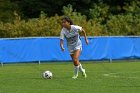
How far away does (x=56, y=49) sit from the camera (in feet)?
91.7

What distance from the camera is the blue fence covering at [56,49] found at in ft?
89.4

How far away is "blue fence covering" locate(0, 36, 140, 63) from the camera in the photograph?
2725 centimetres

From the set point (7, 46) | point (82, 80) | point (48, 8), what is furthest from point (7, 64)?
point (48, 8)

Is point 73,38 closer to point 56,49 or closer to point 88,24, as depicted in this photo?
point 56,49

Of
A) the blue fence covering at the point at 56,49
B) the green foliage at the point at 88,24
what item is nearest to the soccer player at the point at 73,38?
the blue fence covering at the point at 56,49

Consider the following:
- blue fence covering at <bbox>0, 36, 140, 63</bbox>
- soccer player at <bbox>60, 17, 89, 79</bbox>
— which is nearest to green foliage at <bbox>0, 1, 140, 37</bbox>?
blue fence covering at <bbox>0, 36, 140, 63</bbox>

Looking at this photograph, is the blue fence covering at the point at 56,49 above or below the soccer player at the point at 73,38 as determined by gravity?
below

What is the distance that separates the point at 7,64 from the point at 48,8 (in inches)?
1066

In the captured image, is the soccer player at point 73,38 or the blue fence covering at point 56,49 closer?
the soccer player at point 73,38

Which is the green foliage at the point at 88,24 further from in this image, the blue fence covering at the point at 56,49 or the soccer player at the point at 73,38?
the soccer player at the point at 73,38

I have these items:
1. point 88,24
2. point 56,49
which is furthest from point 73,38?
point 88,24

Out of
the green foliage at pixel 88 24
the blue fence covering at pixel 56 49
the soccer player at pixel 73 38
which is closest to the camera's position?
the soccer player at pixel 73 38

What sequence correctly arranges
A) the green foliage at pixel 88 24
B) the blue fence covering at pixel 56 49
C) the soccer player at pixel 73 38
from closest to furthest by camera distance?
the soccer player at pixel 73 38 < the blue fence covering at pixel 56 49 < the green foliage at pixel 88 24

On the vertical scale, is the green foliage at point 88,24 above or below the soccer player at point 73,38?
below
